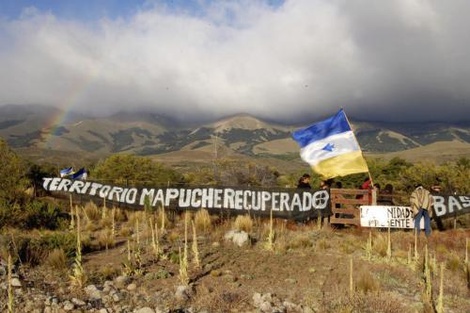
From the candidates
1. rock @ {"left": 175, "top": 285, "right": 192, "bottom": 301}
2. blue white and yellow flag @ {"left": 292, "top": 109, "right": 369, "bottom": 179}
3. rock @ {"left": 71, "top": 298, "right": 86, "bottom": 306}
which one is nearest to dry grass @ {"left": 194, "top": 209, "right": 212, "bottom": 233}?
blue white and yellow flag @ {"left": 292, "top": 109, "right": 369, "bottom": 179}

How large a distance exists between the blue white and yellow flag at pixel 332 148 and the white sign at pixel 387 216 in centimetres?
148

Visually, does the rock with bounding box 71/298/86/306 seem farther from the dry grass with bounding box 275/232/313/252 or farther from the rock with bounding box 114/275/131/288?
the dry grass with bounding box 275/232/313/252

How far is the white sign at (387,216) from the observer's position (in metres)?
14.8

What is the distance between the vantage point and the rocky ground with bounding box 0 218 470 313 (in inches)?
301

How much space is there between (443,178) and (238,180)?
49.5ft

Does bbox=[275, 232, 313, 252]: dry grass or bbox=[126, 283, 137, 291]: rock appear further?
bbox=[275, 232, 313, 252]: dry grass

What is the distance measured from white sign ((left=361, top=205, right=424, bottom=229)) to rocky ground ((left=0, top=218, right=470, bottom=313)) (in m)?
1.59

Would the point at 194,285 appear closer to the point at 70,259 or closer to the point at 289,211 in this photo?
the point at 70,259

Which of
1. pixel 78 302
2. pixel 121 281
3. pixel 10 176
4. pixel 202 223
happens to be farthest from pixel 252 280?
pixel 10 176

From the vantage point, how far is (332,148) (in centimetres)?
1484

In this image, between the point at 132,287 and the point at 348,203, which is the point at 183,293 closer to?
the point at 132,287

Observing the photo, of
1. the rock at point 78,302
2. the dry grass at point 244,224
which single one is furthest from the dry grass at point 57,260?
the dry grass at point 244,224

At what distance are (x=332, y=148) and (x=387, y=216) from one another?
9.52 feet

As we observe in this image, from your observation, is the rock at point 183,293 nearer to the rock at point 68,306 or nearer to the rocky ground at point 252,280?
the rocky ground at point 252,280
